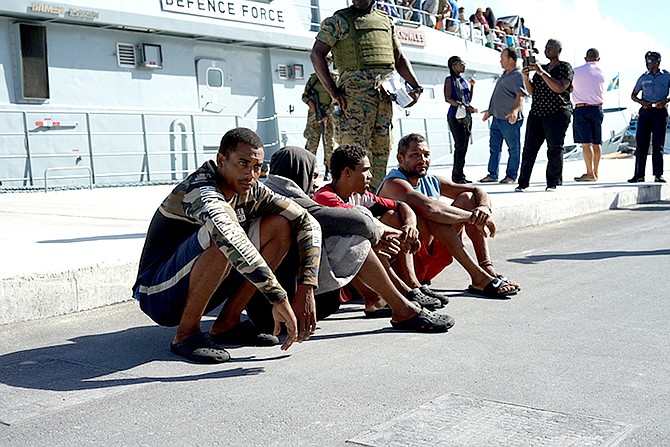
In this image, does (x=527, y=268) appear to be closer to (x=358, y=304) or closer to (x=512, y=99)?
(x=358, y=304)

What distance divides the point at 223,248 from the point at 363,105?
412cm

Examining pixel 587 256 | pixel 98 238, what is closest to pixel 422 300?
pixel 587 256

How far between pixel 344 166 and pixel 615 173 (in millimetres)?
11767

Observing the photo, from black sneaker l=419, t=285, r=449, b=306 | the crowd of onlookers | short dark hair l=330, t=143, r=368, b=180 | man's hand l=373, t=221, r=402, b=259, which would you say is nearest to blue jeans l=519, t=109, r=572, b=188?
black sneaker l=419, t=285, r=449, b=306

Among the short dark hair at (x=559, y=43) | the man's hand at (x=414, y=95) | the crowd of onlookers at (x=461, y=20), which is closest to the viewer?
the man's hand at (x=414, y=95)

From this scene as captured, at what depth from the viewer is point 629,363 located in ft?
12.3

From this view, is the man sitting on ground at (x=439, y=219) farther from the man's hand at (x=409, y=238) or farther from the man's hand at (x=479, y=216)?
the man's hand at (x=409, y=238)

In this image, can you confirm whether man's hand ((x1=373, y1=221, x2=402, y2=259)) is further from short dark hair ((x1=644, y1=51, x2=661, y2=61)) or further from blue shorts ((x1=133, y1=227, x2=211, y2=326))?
short dark hair ((x1=644, y1=51, x2=661, y2=61))

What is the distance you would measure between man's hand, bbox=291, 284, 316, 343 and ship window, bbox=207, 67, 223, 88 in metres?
12.8

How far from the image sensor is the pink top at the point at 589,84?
12164 millimetres

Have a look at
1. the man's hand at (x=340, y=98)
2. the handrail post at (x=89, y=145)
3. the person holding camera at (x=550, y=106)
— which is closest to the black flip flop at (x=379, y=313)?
the man's hand at (x=340, y=98)

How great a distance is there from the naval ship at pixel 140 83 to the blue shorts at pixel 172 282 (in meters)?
9.13

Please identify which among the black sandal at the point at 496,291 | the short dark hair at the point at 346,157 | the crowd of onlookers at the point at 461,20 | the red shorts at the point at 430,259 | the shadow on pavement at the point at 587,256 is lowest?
the shadow on pavement at the point at 587,256

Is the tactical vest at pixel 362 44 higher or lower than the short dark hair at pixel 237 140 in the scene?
higher
